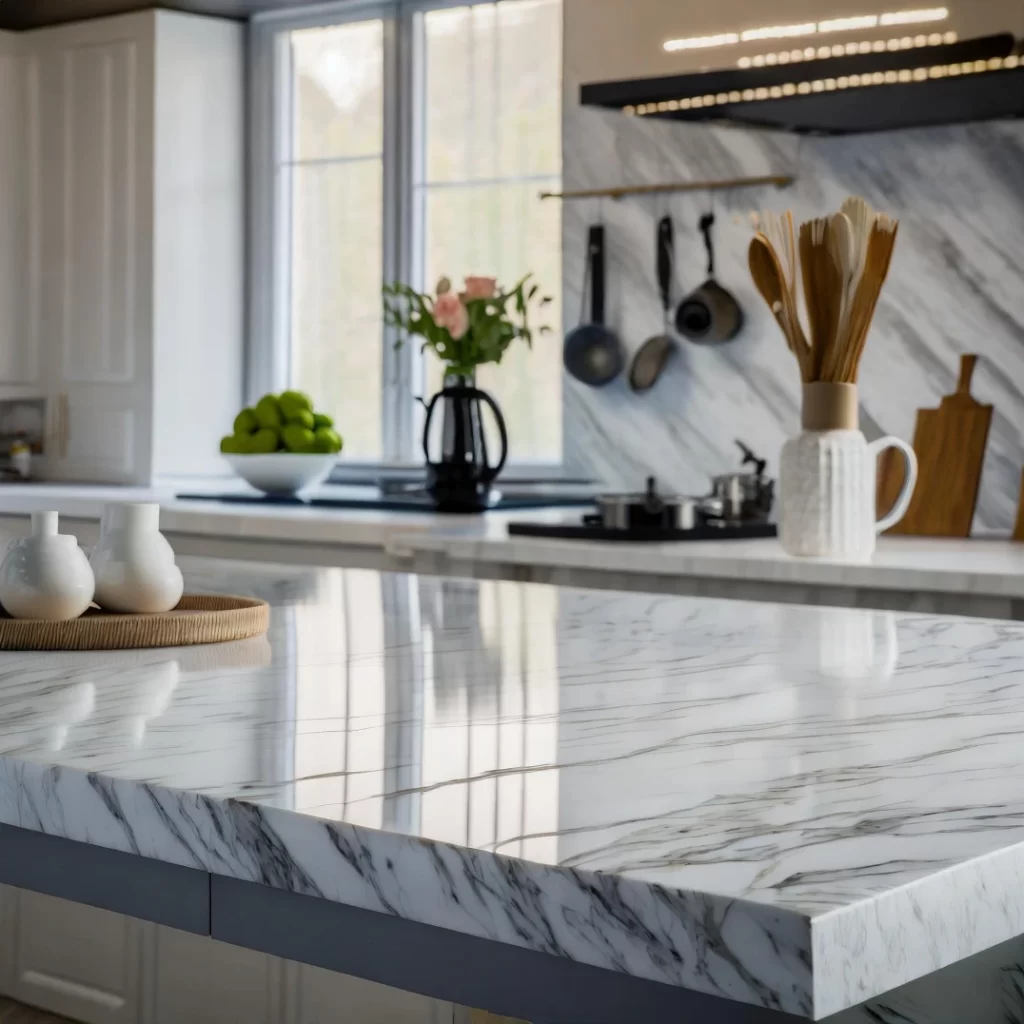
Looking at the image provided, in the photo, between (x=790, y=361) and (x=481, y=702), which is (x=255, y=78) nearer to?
(x=790, y=361)

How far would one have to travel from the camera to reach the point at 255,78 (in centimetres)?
464

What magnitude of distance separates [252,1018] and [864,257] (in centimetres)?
142

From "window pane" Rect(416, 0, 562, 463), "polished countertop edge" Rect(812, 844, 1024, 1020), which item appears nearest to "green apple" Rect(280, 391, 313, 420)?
"window pane" Rect(416, 0, 562, 463)

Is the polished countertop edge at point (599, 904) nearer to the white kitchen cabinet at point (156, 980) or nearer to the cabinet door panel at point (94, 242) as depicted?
the white kitchen cabinet at point (156, 980)

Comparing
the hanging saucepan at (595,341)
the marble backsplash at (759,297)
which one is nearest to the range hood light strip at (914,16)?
the marble backsplash at (759,297)

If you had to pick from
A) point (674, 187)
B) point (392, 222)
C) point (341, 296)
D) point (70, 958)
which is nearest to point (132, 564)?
point (70, 958)

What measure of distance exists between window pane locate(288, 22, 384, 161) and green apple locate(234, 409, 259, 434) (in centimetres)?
95

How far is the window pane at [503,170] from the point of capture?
13.3ft

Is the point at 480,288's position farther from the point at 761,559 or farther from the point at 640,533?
the point at 761,559

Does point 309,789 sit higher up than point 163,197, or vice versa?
point 163,197

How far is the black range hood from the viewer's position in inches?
105

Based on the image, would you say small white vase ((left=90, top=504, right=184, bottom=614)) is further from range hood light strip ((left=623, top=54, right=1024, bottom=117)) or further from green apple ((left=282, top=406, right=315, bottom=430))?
green apple ((left=282, top=406, right=315, bottom=430))

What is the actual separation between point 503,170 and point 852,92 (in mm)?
1458

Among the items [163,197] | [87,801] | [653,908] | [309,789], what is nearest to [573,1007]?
[653,908]
